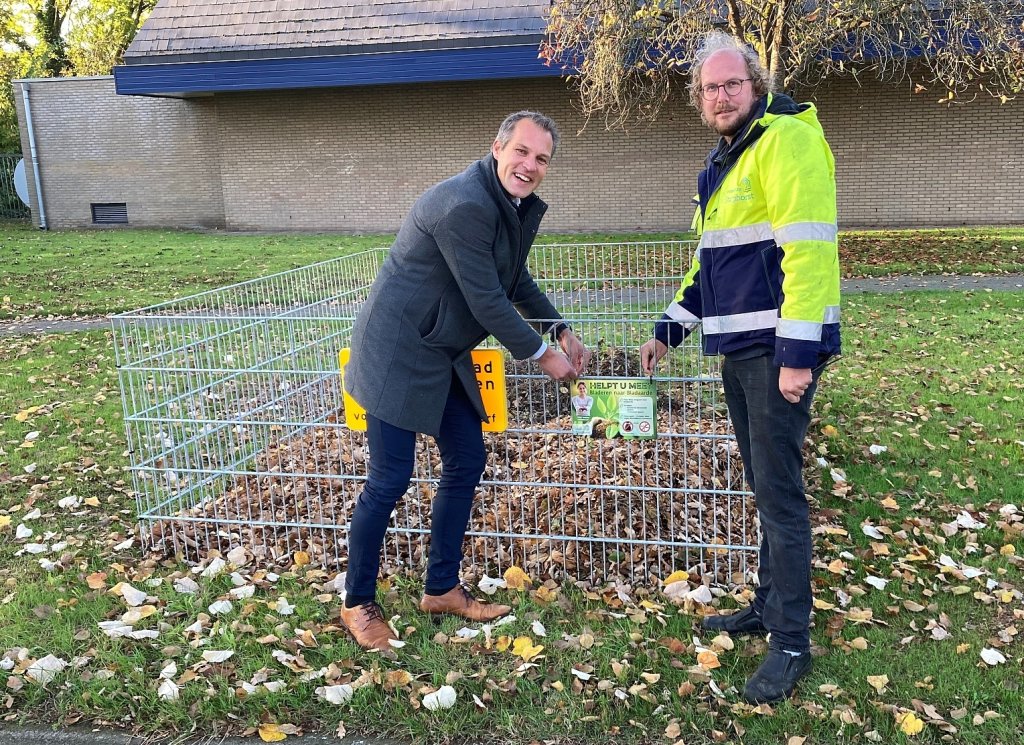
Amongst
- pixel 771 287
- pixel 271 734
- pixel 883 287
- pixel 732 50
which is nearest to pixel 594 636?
pixel 271 734

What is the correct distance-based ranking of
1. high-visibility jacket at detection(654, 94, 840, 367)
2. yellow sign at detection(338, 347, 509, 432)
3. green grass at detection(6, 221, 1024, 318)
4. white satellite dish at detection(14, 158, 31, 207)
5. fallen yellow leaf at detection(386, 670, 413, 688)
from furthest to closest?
1. white satellite dish at detection(14, 158, 31, 207)
2. green grass at detection(6, 221, 1024, 318)
3. yellow sign at detection(338, 347, 509, 432)
4. fallen yellow leaf at detection(386, 670, 413, 688)
5. high-visibility jacket at detection(654, 94, 840, 367)

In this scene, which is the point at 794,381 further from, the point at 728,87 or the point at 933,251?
the point at 933,251

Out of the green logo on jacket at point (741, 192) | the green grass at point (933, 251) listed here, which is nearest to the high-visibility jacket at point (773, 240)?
the green logo on jacket at point (741, 192)

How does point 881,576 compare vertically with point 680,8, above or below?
below

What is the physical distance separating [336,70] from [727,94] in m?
16.6

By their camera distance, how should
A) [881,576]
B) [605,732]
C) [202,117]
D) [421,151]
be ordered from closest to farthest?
[605,732], [881,576], [421,151], [202,117]

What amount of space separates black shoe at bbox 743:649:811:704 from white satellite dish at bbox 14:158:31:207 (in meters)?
25.3

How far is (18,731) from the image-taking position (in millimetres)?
3084

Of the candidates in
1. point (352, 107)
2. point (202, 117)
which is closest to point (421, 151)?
point (352, 107)

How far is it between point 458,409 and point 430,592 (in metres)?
0.81

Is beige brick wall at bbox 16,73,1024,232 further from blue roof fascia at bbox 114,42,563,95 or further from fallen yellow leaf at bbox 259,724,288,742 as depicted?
fallen yellow leaf at bbox 259,724,288,742

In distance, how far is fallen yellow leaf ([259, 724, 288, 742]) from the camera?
9.80 ft

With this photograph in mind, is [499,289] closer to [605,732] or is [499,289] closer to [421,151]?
[605,732]

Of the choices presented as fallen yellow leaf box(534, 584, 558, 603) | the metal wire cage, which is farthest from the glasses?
fallen yellow leaf box(534, 584, 558, 603)
